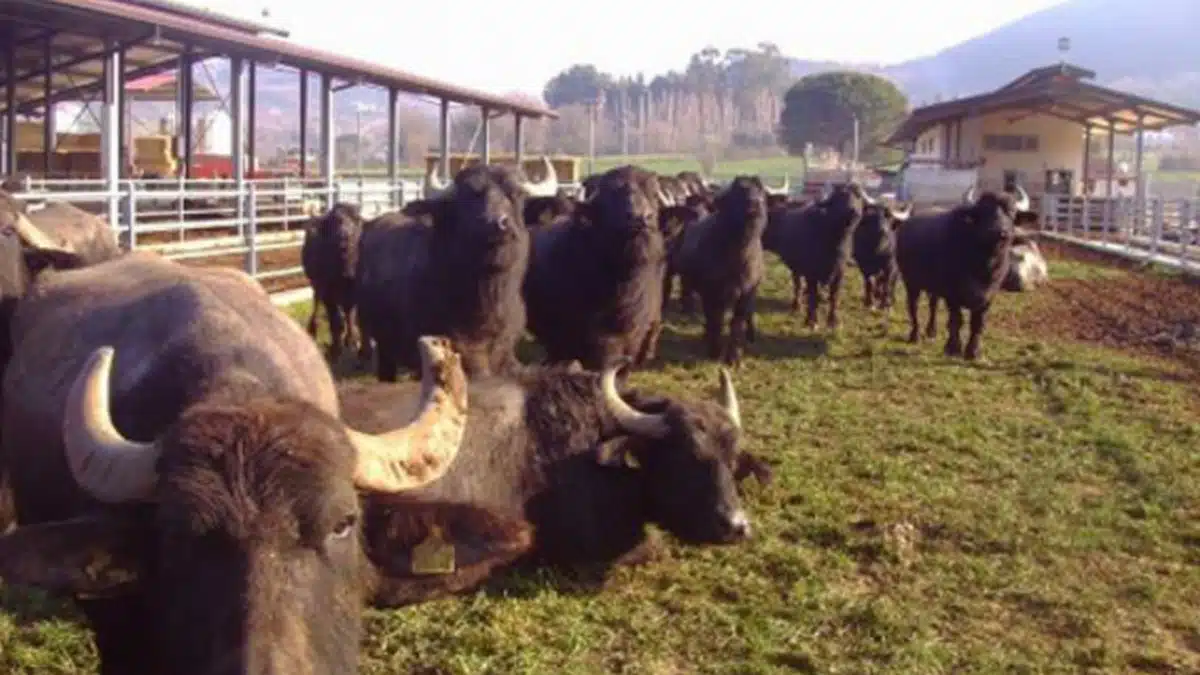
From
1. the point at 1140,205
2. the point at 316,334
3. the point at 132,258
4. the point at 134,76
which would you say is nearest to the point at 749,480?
the point at 132,258

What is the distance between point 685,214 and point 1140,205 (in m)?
21.3

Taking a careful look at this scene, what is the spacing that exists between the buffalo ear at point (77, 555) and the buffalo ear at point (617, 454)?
3777 millimetres

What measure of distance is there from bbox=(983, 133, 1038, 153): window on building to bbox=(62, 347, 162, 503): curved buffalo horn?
47669 mm

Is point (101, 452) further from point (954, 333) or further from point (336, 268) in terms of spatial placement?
point (954, 333)

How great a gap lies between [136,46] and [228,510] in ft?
74.6

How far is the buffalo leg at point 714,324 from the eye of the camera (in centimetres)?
1416

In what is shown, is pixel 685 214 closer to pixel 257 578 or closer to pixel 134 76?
pixel 257 578

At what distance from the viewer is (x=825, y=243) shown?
17000 mm

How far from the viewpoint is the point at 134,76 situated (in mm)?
33094

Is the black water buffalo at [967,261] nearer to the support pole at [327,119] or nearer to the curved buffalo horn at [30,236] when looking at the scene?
the curved buffalo horn at [30,236]

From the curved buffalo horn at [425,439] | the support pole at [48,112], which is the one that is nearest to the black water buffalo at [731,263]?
the curved buffalo horn at [425,439]

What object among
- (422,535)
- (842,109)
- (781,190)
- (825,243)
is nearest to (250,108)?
(781,190)

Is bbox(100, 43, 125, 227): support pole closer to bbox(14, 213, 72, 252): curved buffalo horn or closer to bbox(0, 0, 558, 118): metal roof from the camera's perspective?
bbox(0, 0, 558, 118): metal roof

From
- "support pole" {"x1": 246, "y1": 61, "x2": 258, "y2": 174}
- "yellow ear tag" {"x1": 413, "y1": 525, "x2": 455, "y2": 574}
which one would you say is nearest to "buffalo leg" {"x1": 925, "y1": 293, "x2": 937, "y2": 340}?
"yellow ear tag" {"x1": 413, "y1": 525, "x2": 455, "y2": 574}
